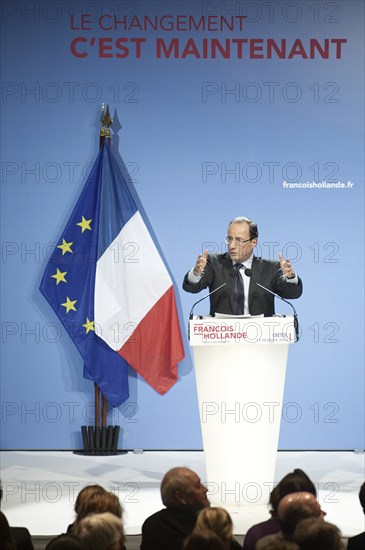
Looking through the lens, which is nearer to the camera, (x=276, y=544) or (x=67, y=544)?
(x=276, y=544)

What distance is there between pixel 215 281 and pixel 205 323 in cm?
57

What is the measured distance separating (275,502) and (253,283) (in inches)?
87.3

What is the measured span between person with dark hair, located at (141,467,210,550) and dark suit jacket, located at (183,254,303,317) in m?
2.07

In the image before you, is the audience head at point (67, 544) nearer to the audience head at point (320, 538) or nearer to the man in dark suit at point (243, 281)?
the audience head at point (320, 538)

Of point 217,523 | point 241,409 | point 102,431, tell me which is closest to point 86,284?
point 102,431

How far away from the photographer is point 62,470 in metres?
7.38

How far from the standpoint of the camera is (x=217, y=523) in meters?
3.47

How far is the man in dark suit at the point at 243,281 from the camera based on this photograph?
6.02 metres

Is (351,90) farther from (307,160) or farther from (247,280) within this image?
(247,280)

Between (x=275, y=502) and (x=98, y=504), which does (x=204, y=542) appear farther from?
(x=275, y=502)

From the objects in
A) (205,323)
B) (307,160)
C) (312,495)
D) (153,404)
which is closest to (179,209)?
(307,160)

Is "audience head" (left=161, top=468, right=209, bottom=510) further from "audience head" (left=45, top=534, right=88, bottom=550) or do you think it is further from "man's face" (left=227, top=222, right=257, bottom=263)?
"man's face" (left=227, top=222, right=257, bottom=263)

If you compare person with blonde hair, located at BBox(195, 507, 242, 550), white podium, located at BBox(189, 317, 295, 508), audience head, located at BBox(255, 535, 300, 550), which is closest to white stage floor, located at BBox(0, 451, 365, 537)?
white podium, located at BBox(189, 317, 295, 508)

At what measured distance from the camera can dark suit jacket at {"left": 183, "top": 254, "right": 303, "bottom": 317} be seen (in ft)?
20.0
